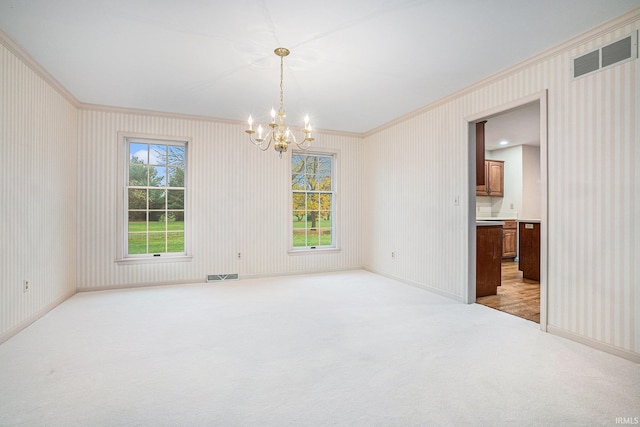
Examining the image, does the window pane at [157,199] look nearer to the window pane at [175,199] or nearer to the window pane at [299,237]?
the window pane at [175,199]

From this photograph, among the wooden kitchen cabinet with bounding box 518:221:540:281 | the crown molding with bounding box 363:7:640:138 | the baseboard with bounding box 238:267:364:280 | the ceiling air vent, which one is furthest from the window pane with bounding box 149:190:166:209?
the wooden kitchen cabinet with bounding box 518:221:540:281

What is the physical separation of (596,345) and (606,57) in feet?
7.67

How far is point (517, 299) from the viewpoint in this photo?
4164 millimetres

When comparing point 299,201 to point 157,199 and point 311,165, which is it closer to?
point 311,165

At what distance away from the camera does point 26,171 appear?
125 inches

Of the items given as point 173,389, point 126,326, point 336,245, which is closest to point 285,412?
point 173,389

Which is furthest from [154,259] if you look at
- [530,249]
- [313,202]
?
[530,249]

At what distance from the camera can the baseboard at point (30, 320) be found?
2.79 m

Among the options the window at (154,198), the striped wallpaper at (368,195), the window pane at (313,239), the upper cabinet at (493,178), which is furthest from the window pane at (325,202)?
the upper cabinet at (493,178)

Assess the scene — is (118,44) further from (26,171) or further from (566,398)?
(566,398)

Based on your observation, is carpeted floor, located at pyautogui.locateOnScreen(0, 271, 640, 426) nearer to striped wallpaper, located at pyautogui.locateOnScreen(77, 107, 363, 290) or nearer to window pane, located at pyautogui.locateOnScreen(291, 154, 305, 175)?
striped wallpaper, located at pyautogui.locateOnScreen(77, 107, 363, 290)

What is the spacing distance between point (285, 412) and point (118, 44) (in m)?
3.26

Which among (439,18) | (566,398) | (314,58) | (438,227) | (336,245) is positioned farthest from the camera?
(336,245)

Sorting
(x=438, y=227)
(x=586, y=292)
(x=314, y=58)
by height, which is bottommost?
(x=586, y=292)
